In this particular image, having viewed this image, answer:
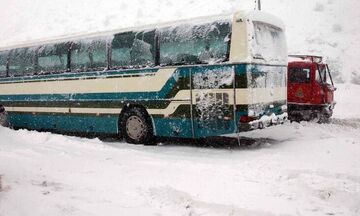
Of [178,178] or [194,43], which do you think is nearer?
[178,178]

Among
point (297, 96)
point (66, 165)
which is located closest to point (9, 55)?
point (66, 165)

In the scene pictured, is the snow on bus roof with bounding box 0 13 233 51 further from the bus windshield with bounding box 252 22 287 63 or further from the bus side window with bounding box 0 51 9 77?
the bus windshield with bounding box 252 22 287 63

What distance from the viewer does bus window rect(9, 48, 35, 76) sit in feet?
51.1

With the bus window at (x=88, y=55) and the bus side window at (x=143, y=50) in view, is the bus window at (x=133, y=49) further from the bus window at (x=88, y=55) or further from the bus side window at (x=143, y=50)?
the bus window at (x=88, y=55)

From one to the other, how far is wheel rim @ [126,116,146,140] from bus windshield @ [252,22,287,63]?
3819 millimetres

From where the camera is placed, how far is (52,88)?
581 inches

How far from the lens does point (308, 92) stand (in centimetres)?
1605

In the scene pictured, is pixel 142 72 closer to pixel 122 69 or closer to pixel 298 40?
pixel 122 69

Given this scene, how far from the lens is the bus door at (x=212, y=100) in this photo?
10609 millimetres

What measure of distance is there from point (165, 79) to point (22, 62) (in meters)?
6.79

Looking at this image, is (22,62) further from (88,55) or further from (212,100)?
(212,100)

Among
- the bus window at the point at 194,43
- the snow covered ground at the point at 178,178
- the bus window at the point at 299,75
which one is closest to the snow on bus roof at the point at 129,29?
the bus window at the point at 194,43

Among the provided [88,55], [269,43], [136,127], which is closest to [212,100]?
[269,43]

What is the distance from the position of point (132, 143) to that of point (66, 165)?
13.5 ft
